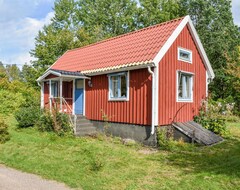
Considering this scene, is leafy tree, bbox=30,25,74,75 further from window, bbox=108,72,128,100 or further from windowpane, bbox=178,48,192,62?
windowpane, bbox=178,48,192,62

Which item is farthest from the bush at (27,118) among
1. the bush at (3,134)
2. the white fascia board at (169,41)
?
the white fascia board at (169,41)

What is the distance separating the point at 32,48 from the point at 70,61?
14.4 meters

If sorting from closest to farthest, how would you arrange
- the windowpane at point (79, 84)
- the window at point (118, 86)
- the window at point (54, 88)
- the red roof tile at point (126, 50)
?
the red roof tile at point (126, 50) → the window at point (118, 86) → the windowpane at point (79, 84) → the window at point (54, 88)

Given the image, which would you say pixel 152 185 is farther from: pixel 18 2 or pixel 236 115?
pixel 236 115

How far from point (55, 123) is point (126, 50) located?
5280 mm

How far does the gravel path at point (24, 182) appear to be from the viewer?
5.73 m

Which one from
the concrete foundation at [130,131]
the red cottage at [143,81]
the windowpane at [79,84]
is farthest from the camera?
the windowpane at [79,84]

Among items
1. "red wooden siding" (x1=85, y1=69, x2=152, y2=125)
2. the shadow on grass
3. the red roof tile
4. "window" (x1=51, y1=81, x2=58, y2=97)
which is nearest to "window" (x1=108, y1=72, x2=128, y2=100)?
"red wooden siding" (x1=85, y1=69, x2=152, y2=125)

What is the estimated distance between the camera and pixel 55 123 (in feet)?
40.9

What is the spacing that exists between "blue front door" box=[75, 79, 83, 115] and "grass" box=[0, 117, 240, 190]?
338cm

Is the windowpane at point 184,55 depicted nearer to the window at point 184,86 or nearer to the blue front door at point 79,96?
the window at point 184,86

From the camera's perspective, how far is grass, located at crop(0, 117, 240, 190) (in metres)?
6.07

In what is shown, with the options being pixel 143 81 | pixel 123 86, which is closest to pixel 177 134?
pixel 143 81

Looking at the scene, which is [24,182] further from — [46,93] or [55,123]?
[46,93]
